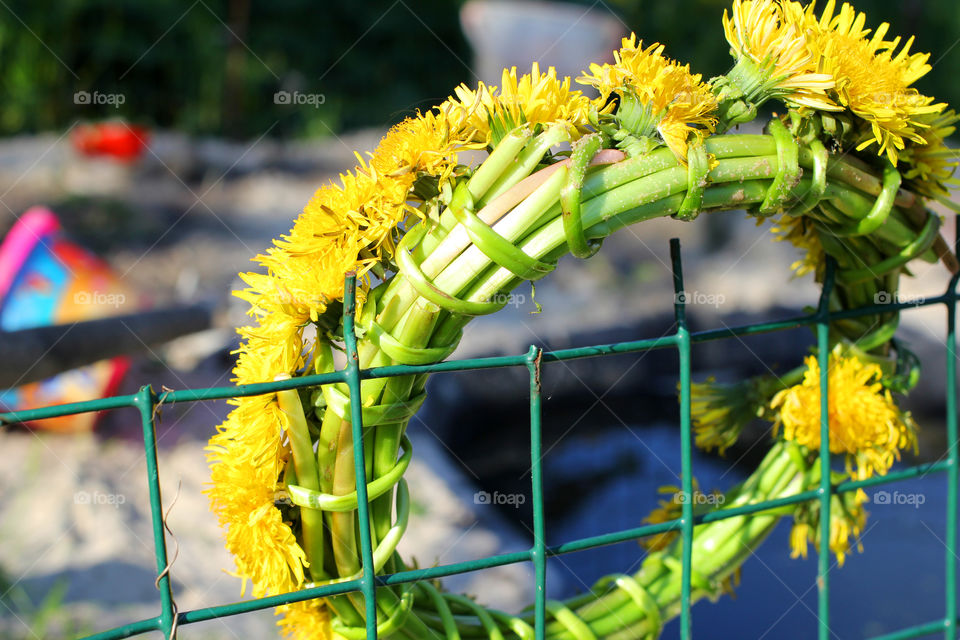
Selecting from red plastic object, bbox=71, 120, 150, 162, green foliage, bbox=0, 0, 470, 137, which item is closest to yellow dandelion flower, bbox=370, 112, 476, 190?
green foliage, bbox=0, 0, 470, 137

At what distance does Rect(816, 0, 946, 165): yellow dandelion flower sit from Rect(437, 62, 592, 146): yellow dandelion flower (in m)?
0.20

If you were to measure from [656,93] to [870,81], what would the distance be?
183 mm

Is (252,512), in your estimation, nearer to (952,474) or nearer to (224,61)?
(952,474)

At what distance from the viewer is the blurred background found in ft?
6.91

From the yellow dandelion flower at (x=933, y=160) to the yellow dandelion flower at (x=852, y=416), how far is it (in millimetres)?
175

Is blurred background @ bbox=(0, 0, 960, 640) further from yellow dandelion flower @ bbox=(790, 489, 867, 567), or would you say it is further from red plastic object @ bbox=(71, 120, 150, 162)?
yellow dandelion flower @ bbox=(790, 489, 867, 567)

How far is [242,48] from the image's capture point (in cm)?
707

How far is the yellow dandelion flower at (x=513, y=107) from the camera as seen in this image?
0.53m

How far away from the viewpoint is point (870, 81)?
23.1 inches

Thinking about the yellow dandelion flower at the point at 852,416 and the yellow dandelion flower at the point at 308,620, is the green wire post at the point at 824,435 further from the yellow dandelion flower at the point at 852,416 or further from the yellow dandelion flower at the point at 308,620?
the yellow dandelion flower at the point at 308,620

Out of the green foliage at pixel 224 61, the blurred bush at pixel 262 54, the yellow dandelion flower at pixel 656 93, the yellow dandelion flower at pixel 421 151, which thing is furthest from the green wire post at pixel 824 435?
the blurred bush at pixel 262 54

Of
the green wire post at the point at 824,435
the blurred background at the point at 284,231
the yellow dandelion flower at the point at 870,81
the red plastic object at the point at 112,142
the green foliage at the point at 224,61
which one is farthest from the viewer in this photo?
the green foliage at the point at 224,61

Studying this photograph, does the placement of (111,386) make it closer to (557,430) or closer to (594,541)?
(557,430)

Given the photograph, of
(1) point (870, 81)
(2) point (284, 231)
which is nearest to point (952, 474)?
(1) point (870, 81)
